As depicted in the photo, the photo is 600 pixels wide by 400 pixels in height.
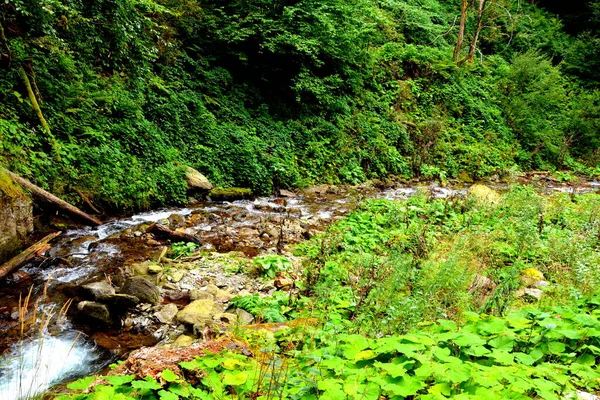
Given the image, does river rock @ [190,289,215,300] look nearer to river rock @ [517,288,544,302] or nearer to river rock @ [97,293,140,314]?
river rock @ [97,293,140,314]

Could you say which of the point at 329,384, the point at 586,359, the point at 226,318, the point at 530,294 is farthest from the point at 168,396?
the point at 530,294

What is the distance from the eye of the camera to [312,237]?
24.5ft

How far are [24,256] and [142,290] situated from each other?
7.09ft

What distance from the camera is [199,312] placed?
175 inches

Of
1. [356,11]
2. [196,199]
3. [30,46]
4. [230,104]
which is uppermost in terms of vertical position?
[356,11]

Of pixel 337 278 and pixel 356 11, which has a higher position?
pixel 356 11

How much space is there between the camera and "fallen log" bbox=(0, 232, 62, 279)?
5129 mm

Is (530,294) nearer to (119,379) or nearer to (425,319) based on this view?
(425,319)

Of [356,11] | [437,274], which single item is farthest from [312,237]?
[356,11]

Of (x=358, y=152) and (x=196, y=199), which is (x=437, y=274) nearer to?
(x=196, y=199)

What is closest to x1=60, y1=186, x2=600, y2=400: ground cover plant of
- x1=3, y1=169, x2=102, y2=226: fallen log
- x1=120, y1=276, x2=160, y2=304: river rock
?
x1=120, y1=276, x2=160, y2=304: river rock

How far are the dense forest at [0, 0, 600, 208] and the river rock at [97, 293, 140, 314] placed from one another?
371 centimetres

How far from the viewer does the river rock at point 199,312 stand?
4.31 metres

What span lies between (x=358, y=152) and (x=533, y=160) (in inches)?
421
